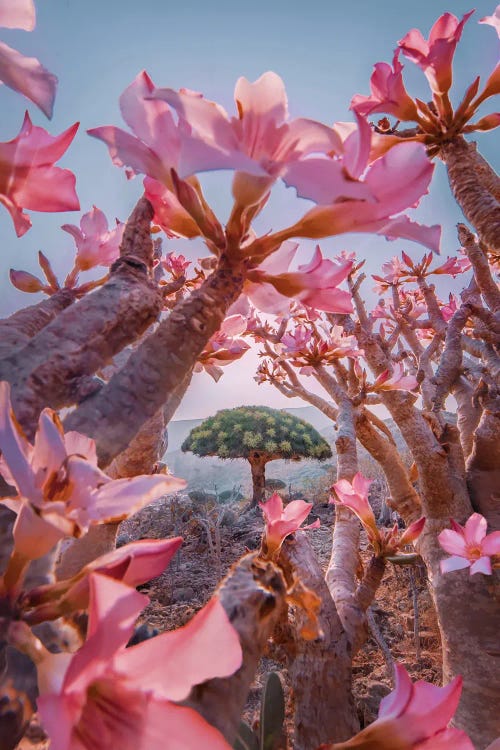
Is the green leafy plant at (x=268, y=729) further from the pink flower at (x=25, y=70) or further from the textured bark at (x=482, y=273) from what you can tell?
the textured bark at (x=482, y=273)

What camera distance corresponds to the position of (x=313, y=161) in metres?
0.31

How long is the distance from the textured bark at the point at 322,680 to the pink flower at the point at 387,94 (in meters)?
1.12

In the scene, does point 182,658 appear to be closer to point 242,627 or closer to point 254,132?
point 242,627

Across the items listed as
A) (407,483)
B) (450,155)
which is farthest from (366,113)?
(407,483)

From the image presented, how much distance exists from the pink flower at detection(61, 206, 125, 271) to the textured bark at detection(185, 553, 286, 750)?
1.51ft

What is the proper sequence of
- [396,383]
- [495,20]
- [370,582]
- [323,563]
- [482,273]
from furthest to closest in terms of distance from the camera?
[323,563] → [396,383] → [482,273] → [370,582] → [495,20]

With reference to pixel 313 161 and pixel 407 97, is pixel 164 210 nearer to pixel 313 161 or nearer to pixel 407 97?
pixel 313 161

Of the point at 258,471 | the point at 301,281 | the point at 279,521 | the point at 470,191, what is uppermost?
the point at 258,471

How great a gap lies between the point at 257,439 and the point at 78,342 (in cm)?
921

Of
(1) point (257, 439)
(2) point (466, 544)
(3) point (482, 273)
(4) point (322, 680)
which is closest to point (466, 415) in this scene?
(3) point (482, 273)

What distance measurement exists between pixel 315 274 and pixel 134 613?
0.35m

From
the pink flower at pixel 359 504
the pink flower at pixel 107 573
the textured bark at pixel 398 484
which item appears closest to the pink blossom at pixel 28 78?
the pink flower at pixel 107 573

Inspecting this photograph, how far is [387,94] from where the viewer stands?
2.93 feet

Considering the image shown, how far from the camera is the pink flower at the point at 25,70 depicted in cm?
35
